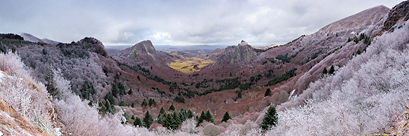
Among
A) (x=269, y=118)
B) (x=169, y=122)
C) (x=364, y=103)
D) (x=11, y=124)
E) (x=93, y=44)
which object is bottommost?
(x=169, y=122)

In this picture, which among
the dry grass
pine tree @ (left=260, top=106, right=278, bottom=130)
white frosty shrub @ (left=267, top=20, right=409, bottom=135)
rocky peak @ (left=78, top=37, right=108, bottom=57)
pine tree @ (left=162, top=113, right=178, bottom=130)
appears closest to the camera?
the dry grass

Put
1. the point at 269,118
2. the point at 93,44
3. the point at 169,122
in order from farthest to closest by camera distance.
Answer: the point at 93,44 < the point at 169,122 < the point at 269,118

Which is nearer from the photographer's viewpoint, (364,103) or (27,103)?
(27,103)

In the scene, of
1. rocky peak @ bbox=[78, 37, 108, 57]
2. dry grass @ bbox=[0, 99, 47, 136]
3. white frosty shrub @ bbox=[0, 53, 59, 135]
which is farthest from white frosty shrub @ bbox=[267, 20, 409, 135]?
rocky peak @ bbox=[78, 37, 108, 57]

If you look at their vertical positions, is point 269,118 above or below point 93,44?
below

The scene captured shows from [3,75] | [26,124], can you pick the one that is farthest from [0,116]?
[3,75]

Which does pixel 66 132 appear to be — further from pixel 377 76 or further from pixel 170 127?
pixel 377 76

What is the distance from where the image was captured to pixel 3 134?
4.96 m

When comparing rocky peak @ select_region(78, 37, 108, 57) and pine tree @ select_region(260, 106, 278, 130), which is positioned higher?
rocky peak @ select_region(78, 37, 108, 57)

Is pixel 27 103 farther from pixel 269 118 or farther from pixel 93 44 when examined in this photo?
pixel 93 44

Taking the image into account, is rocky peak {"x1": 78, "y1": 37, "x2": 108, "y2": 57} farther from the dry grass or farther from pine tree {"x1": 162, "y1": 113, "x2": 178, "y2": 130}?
the dry grass

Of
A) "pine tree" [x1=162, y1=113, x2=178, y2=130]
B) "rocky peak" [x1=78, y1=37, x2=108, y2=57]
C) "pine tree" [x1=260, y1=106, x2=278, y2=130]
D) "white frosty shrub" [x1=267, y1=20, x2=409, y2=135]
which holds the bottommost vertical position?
"pine tree" [x1=162, y1=113, x2=178, y2=130]

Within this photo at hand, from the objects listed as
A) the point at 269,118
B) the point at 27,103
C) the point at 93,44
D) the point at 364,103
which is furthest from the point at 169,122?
the point at 93,44

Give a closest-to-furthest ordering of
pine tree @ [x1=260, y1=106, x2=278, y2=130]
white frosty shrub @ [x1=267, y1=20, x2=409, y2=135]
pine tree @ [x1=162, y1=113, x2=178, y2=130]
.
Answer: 1. white frosty shrub @ [x1=267, y1=20, x2=409, y2=135]
2. pine tree @ [x1=260, y1=106, x2=278, y2=130]
3. pine tree @ [x1=162, y1=113, x2=178, y2=130]
